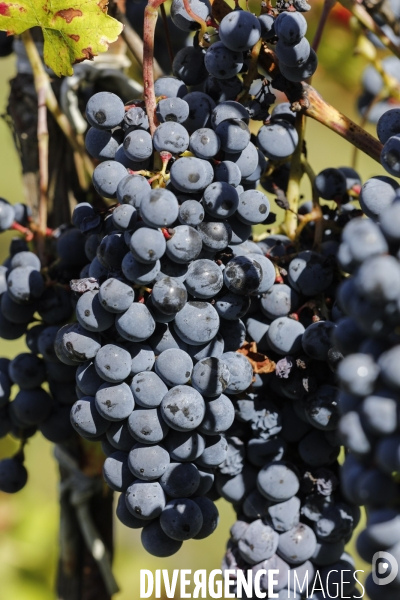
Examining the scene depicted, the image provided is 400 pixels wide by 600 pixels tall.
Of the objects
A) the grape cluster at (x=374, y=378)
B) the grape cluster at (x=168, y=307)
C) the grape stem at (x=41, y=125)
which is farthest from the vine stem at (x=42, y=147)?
the grape cluster at (x=374, y=378)

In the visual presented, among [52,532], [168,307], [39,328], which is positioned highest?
[168,307]

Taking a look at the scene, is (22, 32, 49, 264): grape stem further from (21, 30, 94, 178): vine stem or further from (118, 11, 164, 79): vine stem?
(118, 11, 164, 79): vine stem

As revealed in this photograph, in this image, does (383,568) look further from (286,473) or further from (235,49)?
(235,49)

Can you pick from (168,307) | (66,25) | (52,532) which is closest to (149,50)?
(66,25)

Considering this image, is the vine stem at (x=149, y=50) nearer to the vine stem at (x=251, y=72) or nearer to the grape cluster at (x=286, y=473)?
the vine stem at (x=251, y=72)

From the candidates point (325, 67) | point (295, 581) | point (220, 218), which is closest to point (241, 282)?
point (220, 218)

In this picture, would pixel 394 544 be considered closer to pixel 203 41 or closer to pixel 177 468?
pixel 177 468
